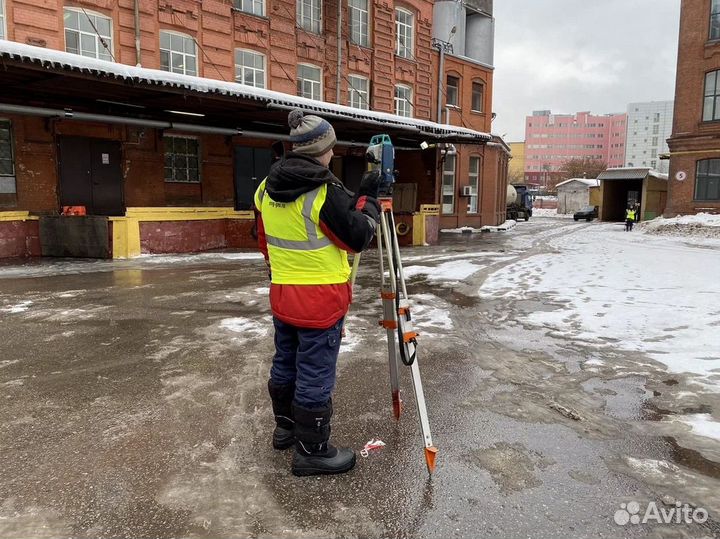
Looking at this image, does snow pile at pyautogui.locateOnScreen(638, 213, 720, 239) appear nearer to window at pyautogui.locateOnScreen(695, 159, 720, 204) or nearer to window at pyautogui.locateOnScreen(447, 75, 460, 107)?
window at pyautogui.locateOnScreen(695, 159, 720, 204)

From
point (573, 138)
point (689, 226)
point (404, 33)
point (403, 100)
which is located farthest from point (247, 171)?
point (573, 138)

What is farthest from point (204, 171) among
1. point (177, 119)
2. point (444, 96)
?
point (444, 96)

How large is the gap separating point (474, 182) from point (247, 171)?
1321cm

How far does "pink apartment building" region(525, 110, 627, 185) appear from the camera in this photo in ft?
406

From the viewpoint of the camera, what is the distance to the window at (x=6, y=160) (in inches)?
497

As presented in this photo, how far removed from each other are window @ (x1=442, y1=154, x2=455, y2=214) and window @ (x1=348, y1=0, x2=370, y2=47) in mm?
6952

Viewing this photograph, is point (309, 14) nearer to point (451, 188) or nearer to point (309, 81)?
point (309, 81)

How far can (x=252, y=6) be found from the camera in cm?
1727

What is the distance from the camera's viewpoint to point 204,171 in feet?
54.3

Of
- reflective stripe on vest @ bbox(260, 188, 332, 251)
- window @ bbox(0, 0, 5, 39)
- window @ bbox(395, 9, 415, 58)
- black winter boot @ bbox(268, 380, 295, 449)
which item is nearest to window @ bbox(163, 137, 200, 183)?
window @ bbox(0, 0, 5, 39)

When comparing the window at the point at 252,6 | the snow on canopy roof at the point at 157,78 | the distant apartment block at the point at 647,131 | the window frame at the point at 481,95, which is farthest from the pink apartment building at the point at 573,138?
the snow on canopy roof at the point at 157,78

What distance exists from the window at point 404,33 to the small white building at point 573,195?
32789mm

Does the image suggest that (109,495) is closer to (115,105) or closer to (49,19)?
(115,105)

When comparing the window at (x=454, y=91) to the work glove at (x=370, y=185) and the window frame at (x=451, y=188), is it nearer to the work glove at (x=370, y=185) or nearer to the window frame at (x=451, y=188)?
the window frame at (x=451, y=188)
